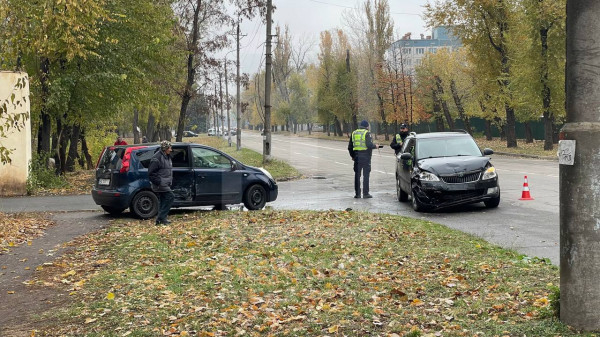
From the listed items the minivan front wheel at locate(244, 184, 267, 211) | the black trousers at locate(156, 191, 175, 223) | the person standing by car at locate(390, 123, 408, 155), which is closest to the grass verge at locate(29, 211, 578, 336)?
the black trousers at locate(156, 191, 175, 223)

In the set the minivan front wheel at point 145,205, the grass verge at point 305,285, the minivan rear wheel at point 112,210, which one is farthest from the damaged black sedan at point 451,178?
the minivan rear wheel at point 112,210

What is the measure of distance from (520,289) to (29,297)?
17.8 ft

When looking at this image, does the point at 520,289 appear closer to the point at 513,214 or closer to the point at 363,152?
the point at 513,214

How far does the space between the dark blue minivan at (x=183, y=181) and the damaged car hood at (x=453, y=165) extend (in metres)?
3.94

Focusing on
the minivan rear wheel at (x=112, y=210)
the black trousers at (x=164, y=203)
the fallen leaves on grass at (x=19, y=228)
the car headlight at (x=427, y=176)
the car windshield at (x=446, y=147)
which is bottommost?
the fallen leaves on grass at (x=19, y=228)

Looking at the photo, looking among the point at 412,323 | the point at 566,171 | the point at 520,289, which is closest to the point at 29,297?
the point at 412,323

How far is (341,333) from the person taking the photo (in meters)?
5.59

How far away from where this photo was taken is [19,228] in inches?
523

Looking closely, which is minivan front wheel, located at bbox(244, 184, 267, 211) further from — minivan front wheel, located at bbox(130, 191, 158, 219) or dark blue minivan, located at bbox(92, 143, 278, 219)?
minivan front wheel, located at bbox(130, 191, 158, 219)

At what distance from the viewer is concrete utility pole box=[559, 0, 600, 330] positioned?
4828 mm

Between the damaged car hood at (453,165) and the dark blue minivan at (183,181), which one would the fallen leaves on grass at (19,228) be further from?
the damaged car hood at (453,165)

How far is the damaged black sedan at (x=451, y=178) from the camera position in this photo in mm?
14234

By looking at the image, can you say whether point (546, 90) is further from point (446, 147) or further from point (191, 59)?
A: point (446, 147)

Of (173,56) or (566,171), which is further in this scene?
(173,56)
